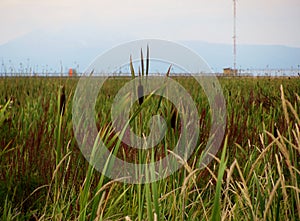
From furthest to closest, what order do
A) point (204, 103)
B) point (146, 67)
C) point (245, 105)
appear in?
point (245, 105) → point (204, 103) → point (146, 67)

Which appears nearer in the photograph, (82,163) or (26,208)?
(26,208)

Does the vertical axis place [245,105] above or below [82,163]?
above

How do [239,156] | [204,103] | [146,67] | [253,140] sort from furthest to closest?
[204,103]
[253,140]
[239,156]
[146,67]

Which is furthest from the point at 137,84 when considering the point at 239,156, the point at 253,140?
the point at 253,140

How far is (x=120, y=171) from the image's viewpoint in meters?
1.66

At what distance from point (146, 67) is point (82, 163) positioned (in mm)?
848

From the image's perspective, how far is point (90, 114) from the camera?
2162 millimetres

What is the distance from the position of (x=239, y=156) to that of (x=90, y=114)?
0.85 m

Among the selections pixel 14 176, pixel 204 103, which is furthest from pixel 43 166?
pixel 204 103

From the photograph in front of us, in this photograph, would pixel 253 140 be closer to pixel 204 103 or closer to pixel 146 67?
pixel 204 103

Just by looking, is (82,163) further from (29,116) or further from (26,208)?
(29,116)

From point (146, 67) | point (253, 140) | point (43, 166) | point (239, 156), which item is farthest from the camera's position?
point (253, 140)

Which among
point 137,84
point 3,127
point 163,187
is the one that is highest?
point 137,84

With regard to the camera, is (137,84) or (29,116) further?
(29,116)
